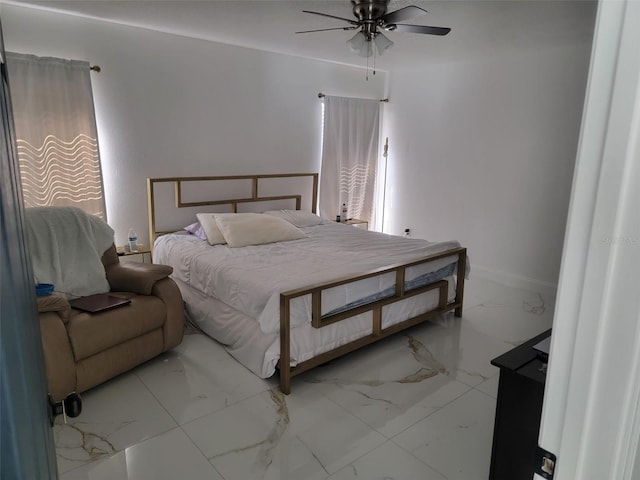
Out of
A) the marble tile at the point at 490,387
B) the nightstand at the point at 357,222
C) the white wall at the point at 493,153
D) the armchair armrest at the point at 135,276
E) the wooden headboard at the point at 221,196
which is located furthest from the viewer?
the nightstand at the point at 357,222

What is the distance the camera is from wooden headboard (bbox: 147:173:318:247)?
4.00 meters

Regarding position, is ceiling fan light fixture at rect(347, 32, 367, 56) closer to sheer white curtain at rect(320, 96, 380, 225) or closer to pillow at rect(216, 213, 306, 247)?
pillow at rect(216, 213, 306, 247)

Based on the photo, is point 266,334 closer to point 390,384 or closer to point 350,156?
point 390,384

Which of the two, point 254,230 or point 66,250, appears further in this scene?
point 254,230

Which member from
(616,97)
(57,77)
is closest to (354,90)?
(57,77)

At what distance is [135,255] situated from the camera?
3.90 m

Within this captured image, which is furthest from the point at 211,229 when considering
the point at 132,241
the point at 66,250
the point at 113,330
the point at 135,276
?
the point at 113,330

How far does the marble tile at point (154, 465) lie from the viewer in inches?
75.0

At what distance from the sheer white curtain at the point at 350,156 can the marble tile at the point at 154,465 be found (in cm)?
351

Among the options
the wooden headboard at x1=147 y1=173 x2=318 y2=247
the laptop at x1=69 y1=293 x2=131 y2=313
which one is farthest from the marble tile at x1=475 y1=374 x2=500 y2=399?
the wooden headboard at x1=147 y1=173 x2=318 y2=247

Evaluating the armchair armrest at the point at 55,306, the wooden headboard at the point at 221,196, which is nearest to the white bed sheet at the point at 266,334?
the wooden headboard at the point at 221,196

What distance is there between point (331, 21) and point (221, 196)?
1.96 metres

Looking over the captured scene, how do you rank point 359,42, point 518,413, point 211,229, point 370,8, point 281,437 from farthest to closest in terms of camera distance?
1. point 211,229
2. point 359,42
3. point 370,8
4. point 281,437
5. point 518,413

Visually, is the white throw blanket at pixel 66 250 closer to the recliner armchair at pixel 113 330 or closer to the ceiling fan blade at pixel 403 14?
the recliner armchair at pixel 113 330
